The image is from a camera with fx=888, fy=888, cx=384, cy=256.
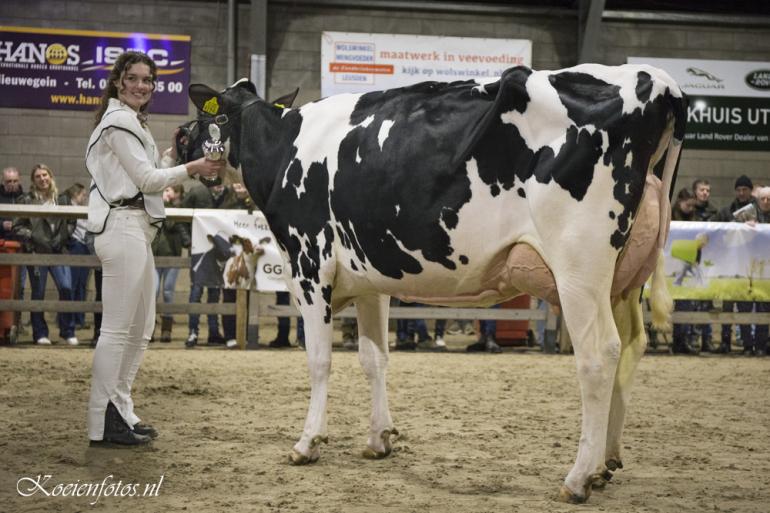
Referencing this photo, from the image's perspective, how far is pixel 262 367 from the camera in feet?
27.8

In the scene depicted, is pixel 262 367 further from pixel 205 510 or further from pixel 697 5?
pixel 697 5

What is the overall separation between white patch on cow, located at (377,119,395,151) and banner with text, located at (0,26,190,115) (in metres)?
10.7

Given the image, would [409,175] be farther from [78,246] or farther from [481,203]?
[78,246]

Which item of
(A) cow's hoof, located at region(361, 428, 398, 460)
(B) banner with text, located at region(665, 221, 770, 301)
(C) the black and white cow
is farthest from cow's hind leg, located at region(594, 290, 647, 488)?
(B) banner with text, located at region(665, 221, 770, 301)

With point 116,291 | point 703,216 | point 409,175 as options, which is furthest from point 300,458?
point 703,216

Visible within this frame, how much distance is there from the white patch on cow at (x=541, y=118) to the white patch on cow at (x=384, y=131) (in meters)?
0.72

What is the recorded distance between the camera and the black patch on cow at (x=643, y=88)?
3.85 m

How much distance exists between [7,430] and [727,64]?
1369 centimetres

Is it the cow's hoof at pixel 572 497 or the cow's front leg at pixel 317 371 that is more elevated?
the cow's front leg at pixel 317 371

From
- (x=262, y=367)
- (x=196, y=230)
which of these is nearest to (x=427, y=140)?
(x=262, y=367)

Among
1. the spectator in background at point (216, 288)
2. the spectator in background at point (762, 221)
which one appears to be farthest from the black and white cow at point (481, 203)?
the spectator in background at point (762, 221)

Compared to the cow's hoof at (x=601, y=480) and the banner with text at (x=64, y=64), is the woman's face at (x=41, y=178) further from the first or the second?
the cow's hoof at (x=601, y=480)

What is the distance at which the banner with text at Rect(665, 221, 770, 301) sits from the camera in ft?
32.8

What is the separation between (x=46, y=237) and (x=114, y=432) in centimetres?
613
